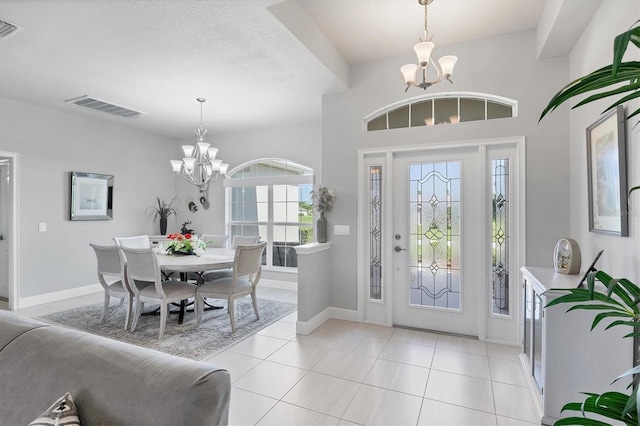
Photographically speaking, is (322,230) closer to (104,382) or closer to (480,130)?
(480,130)

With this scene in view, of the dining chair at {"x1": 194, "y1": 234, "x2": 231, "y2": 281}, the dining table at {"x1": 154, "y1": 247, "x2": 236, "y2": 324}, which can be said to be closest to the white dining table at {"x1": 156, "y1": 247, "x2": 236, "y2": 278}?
the dining table at {"x1": 154, "y1": 247, "x2": 236, "y2": 324}

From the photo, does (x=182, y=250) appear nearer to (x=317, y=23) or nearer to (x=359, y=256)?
(x=359, y=256)

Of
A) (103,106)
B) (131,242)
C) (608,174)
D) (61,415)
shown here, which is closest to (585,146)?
(608,174)

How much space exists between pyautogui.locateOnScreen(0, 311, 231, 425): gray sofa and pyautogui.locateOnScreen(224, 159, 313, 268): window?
4459 millimetres

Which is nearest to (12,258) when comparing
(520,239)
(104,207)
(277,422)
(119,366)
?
(104,207)

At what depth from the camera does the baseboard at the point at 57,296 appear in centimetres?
436

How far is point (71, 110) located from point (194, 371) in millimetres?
5531

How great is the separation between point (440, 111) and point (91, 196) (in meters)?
5.44

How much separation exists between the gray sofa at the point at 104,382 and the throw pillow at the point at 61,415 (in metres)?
0.04

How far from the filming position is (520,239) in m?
3.13

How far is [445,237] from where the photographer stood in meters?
3.48

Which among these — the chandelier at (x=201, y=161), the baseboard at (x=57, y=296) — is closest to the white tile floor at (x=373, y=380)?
the chandelier at (x=201, y=161)

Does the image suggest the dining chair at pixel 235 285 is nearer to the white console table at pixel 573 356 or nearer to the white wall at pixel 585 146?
the white console table at pixel 573 356

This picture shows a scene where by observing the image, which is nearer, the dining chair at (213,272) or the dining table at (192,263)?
the dining table at (192,263)
